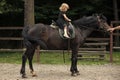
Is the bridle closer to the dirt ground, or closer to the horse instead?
the horse

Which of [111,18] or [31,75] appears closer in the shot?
[31,75]

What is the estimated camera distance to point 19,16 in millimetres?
21375

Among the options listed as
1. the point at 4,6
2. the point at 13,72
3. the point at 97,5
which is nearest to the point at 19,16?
the point at 4,6

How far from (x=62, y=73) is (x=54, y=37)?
137 centimetres

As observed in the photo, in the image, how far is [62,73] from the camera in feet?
37.0

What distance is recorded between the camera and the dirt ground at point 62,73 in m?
10.3

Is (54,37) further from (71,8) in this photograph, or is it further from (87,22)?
(71,8)

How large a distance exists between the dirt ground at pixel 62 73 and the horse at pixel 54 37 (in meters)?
0.35

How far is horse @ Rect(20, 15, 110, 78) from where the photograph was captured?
10.6 meters

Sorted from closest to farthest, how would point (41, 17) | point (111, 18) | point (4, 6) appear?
1. point (4, 6)
2. point (41, 17)
3. point (111, 18)

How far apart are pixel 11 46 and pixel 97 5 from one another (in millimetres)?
6430

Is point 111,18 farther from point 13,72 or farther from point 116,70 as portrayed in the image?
point 13,72

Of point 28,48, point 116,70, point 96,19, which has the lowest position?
point 116,70

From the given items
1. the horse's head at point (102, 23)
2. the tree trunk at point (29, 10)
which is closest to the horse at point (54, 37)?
the horse's head at point (102, 23)
